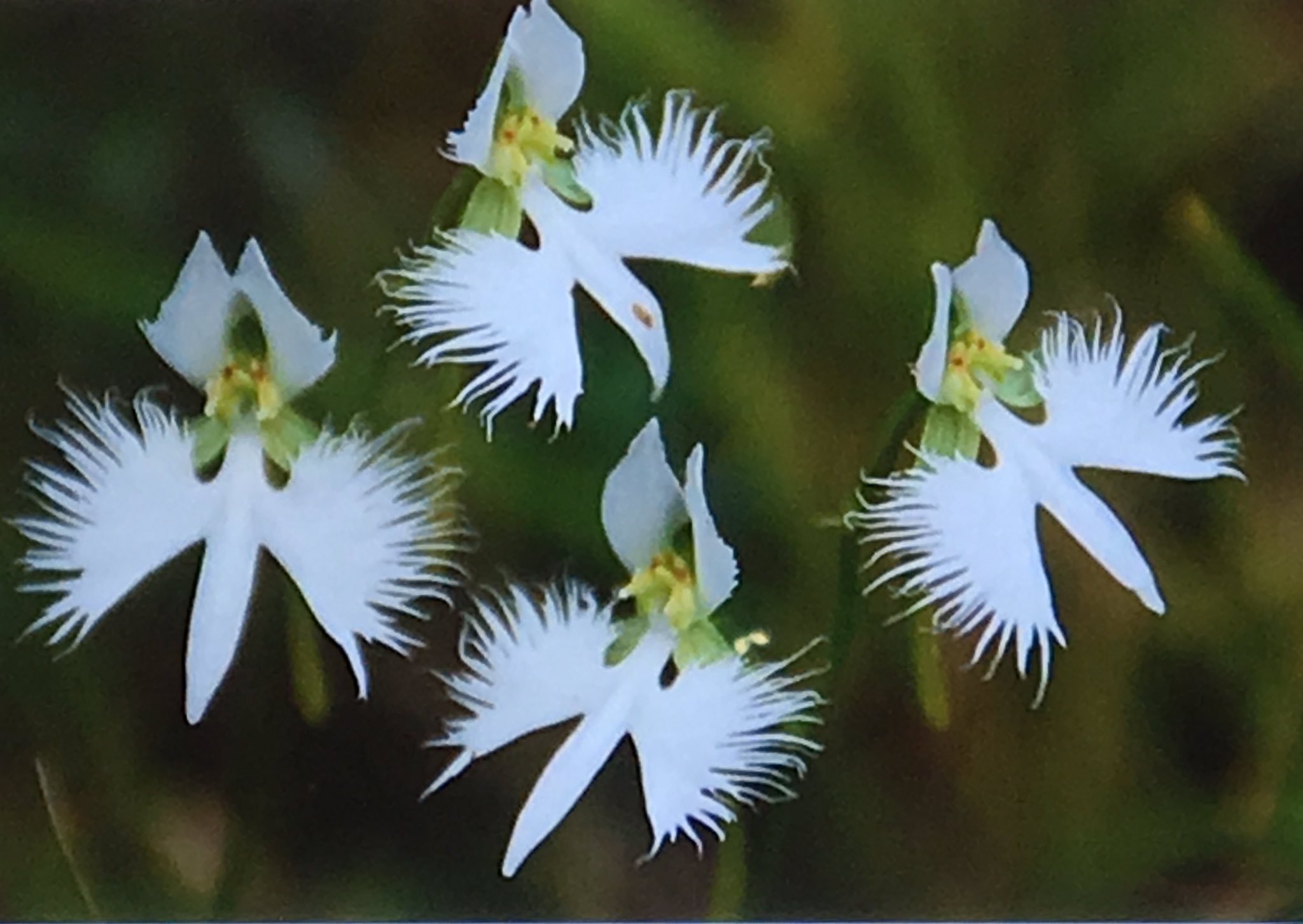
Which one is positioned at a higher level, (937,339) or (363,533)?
(937,339)

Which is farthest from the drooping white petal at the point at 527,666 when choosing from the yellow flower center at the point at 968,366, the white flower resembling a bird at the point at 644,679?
the yellow flower center at the point at 968,366

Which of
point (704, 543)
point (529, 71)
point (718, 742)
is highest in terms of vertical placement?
point (529, 71)

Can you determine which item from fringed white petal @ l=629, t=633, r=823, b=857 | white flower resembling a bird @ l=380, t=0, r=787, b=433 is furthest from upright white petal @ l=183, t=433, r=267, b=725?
fringed white petal @ l=629, t=633, r=823, b=857

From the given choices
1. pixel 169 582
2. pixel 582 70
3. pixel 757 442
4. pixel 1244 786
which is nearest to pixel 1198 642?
pixel 1244 786

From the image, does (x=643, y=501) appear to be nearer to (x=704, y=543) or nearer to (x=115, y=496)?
(x=704, y=543)

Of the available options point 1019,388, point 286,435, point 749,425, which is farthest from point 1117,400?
point 286,435
